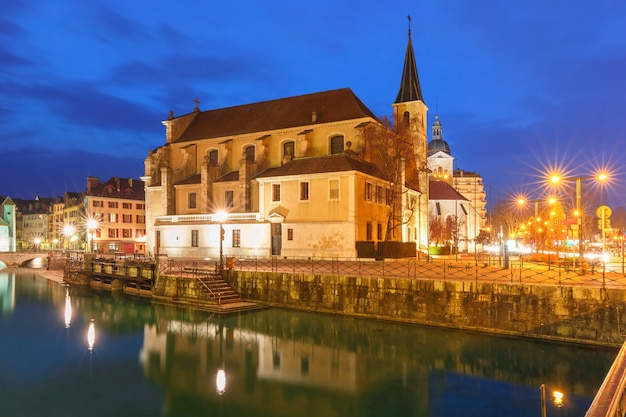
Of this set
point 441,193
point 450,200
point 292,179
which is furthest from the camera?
point 441,193

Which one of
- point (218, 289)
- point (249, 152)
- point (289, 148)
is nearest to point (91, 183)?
point (249, 152)

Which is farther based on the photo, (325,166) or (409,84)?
(409,84)

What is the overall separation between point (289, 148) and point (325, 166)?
10.00m

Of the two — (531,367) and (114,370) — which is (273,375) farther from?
(531,367)

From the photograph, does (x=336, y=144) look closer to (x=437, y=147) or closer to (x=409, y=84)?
(x=409, y=84)

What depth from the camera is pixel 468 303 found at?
20.3 meters

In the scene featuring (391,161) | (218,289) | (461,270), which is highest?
(391,161)

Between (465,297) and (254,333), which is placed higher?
(465,297)

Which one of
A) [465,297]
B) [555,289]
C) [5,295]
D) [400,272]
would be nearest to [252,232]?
[400,272]

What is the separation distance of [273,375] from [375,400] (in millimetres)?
4175

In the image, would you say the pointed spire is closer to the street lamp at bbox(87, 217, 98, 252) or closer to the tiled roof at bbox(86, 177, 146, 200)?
the street lamp at bbox(87, 217, 98, 252)

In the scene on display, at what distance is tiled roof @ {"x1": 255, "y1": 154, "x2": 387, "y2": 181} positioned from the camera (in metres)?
36.3

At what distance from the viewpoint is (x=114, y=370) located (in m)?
16.8

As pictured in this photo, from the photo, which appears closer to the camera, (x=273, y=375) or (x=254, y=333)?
(x=273, y=375)
